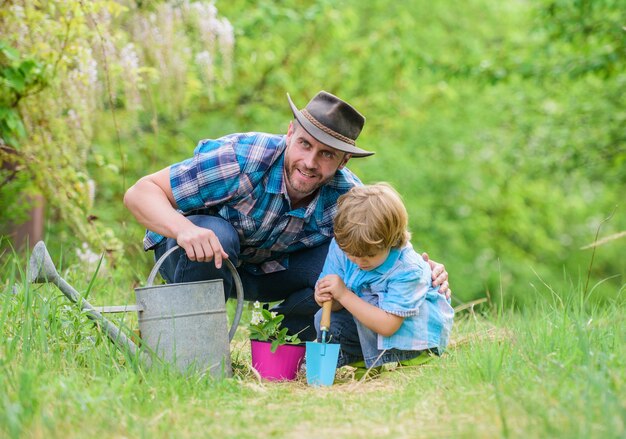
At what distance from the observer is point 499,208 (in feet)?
43.8

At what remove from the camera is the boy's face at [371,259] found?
310 cm

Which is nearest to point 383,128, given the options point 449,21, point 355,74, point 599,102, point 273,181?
point 355,74

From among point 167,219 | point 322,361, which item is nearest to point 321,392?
point 322,361

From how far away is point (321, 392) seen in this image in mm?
2840

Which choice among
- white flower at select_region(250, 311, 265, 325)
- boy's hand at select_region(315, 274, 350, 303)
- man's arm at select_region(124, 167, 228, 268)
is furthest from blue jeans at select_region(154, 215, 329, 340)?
boy's hand at select_region(315, 274, 350, 303)

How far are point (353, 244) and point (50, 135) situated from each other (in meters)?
2.35

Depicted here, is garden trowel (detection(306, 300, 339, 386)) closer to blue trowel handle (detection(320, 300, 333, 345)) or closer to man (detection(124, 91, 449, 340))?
blue trowel handle (detection(320, 300, 333, 345))

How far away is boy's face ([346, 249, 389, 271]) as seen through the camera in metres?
3.10

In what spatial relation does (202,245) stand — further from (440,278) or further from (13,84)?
(13,84)

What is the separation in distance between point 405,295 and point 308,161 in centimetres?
70

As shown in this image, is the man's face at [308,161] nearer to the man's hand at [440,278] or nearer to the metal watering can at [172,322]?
the man's hand at [440,278]

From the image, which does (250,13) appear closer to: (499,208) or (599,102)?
(599,102)

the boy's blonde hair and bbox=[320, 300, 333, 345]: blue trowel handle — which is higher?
the boy's blonde hair

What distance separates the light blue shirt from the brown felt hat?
18.0 inches
